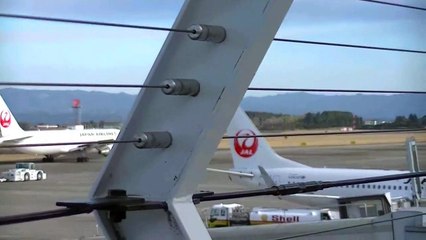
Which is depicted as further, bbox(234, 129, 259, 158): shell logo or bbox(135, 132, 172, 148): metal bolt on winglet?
bbox(234, 129, 259, 158): shell logo

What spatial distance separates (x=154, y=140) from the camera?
0.70m

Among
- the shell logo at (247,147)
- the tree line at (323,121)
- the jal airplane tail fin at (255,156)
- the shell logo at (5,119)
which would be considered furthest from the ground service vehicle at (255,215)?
the shell logo at (5,119)

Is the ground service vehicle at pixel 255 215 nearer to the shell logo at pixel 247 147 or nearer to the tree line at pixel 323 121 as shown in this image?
the shell logo at pixel 247 147

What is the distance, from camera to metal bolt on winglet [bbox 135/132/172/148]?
0.69 meters

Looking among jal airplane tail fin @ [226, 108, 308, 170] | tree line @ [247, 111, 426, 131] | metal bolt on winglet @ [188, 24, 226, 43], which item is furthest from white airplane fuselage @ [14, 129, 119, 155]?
jal airplane tail fin @ [226, 108, 308, 170]

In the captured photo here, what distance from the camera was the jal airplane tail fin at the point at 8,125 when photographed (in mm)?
705

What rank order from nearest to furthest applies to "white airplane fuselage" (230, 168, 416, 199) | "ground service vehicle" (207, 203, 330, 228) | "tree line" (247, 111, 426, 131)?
"tree line" (247, 111, 426, 131)
"ground service vehicle" (207, 203, 330, 228)
"white airplane fuselage" (230, 168, 416, 199)

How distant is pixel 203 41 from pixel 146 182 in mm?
142

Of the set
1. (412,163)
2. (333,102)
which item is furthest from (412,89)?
(412,163)

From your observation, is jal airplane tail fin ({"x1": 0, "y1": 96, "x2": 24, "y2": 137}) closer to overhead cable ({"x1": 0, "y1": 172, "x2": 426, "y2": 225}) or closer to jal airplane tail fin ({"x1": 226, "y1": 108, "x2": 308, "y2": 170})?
overhead cable ({"x1": 0, "y1": 172, "x2": 426, "y2": 225})

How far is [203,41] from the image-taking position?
703mm

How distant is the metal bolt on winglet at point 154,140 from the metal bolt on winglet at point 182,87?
0.04 meters

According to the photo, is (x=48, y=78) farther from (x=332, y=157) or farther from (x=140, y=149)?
(x=332, y=157)

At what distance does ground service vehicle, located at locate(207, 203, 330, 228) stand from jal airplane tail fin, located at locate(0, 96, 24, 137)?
13.9 ft
